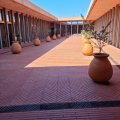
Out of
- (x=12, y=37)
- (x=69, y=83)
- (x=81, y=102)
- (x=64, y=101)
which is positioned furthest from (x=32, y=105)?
(x=12, y=37)

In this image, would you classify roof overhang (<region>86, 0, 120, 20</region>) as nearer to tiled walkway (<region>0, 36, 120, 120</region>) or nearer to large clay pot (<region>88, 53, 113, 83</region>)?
tiled walkway (<region>0, 36, 120, 120</region>)

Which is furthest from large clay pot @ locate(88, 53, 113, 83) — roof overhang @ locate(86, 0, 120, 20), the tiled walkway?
roof overhang @ locate(86, 0, 120, 20)

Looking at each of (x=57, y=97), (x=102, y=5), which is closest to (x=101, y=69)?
(x=57, y=97)

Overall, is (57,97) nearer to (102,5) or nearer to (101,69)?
(101,69)

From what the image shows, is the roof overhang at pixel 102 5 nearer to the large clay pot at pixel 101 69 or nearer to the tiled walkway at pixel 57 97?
the tiled walkway at pixel 57 97

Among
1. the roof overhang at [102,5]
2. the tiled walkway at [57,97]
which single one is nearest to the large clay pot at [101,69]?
the tiled walkway at [57,97]

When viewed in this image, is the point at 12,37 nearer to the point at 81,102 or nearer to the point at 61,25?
the point at 81,102

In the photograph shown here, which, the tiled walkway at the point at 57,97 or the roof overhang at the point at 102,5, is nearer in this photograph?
the tiled walkway at the point at 57,97

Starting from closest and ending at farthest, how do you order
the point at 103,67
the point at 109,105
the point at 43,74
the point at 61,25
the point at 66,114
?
the point at 66,114 < the point at 109,105 < the point at 103,67 < the point at 43,74 < the point at 61,25

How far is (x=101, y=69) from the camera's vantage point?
4.50 metres

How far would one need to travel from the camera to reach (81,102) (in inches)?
142

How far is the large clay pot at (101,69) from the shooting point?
4.51 meters

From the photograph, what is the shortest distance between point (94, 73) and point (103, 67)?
30 centimetres

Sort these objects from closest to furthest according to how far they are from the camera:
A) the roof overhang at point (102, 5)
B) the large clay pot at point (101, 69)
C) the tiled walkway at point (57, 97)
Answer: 1. the tiled walkway at point (57, 97)
2. the large clay pot at point (101, 69)
3. the roof overhang at point (102, 5)
